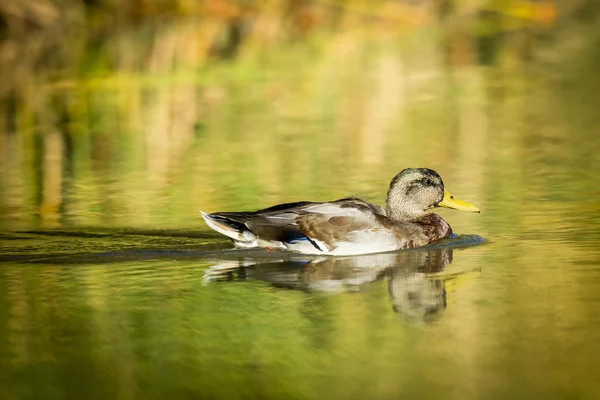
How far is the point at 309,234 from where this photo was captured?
418 inches

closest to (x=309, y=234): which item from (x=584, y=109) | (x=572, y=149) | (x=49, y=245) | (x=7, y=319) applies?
(x=49, y=245)

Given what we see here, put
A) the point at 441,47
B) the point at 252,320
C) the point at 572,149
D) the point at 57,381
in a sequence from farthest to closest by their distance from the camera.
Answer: the point at 441,47 < the point at 572,149 < the point at 252,320 < the point at 57,381

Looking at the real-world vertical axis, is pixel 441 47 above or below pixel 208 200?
above

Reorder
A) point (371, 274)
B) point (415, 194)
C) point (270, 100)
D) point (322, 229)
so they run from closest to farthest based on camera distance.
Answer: point (371, 274) < point (322, 229) < point (415, 194) < point (270, 100)

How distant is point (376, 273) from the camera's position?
9742 mm

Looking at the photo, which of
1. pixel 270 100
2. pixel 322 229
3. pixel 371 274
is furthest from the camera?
pixel 270 100

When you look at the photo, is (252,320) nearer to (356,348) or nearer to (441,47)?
(356,348)

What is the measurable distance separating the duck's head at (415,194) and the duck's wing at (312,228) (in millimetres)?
657

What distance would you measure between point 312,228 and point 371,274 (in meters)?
1.04

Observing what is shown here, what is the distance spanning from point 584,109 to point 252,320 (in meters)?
12.1

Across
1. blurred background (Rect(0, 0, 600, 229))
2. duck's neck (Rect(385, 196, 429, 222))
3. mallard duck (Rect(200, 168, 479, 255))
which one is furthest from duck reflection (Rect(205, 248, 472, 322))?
blurred background (Rect(0, 0, 600, 229))

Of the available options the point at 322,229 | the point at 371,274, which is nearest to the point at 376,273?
the point at 371,274

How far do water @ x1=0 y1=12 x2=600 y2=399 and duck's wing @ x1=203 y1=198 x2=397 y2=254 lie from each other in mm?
163

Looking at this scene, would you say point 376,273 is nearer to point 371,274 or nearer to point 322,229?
point 371,274
